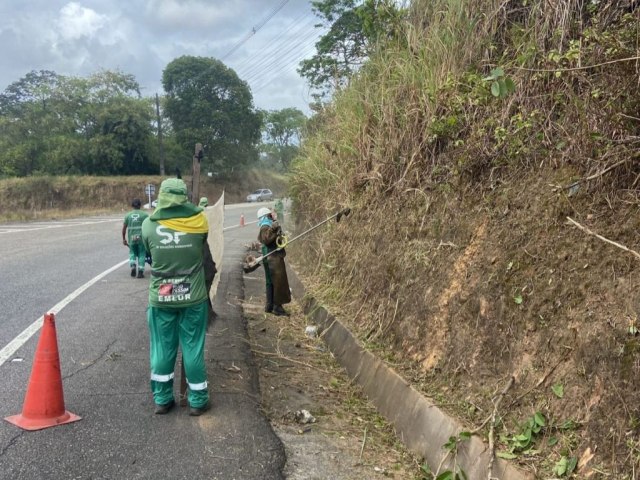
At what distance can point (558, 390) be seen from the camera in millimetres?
3211

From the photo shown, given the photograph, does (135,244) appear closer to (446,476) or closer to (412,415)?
(412,415)

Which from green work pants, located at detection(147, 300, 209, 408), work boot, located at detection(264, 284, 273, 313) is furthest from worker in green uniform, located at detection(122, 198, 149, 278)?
green work pants, located at detection(147, 300, 209, 408)

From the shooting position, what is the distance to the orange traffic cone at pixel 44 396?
166 inches

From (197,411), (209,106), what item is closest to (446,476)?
(197,411)

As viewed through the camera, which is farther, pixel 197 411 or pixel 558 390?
pixel 197 411

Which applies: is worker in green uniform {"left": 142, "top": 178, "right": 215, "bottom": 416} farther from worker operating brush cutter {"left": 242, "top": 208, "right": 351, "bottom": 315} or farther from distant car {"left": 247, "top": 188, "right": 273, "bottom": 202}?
distant car {"left": 247, "top": 188, "right": 273, "bottom": 202}

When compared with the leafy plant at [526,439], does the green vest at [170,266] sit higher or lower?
higher

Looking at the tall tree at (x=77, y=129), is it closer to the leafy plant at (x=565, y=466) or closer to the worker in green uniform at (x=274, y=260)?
Answer: the worker in green uniform at (x=274, y=260)

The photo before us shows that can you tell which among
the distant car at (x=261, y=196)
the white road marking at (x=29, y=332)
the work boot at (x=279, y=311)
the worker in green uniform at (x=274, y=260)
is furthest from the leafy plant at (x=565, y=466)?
the distant car at (x=261, y=196)

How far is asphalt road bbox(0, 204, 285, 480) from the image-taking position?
12.0 feet

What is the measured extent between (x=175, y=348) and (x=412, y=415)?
2.04 metres

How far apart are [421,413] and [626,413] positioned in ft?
5.28

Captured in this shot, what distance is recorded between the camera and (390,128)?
7039 mm

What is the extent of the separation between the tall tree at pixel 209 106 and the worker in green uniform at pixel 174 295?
171ft
